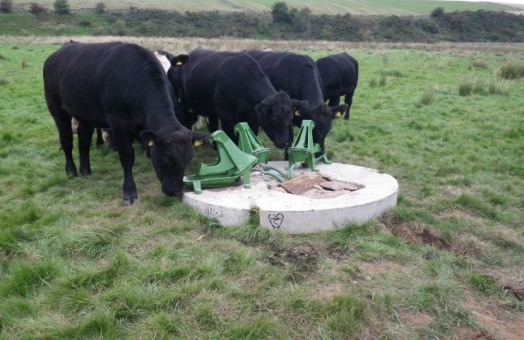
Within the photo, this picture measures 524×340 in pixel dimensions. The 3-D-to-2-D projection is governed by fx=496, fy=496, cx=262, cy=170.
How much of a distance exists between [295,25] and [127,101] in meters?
61.3

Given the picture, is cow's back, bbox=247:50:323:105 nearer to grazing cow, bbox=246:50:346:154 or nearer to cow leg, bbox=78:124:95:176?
grazing cow, bbox=246:50:346:154

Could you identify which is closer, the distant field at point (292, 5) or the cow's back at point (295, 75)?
the cow's back at point (295, 75)

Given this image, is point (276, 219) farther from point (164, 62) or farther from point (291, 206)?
point (164, 62)

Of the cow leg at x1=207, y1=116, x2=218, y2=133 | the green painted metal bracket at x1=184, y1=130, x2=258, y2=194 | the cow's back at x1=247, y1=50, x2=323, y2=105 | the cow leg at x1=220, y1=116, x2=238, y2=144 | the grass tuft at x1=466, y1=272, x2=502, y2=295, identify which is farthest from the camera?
the cow leg at x1=207, y1=116, x2=218, y2=133

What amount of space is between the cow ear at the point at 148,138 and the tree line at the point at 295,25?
51694 millimetres

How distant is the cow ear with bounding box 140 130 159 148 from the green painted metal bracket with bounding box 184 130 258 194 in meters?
0.68

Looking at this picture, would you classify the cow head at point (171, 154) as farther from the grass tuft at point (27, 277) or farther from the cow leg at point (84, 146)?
the cow leg at point (84, 146)

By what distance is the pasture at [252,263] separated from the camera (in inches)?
145

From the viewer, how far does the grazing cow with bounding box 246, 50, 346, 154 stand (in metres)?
7.90

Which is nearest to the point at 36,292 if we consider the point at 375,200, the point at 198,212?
the point at 198,212

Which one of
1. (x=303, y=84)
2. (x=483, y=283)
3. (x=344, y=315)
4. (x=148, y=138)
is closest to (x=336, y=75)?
(x=303, y=84)

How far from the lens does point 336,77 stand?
11.9m

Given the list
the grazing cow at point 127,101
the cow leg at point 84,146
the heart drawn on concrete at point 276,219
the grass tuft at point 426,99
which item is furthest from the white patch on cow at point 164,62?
the grass tuft at point 426,99

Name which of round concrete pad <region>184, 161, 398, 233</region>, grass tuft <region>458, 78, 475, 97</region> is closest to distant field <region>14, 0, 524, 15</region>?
grass tuft <region>458, 78, 475, 97</region>
